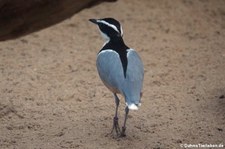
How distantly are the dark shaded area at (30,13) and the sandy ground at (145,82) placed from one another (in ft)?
3.24

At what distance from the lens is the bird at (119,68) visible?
4238 millimetres

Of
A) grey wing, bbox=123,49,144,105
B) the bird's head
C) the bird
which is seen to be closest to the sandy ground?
the bird

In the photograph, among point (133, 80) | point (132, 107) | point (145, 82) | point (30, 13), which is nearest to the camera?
point (132, 107)

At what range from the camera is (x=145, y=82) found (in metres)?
5.95

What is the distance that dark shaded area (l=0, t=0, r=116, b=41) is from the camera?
14.7ft

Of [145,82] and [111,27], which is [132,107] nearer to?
[111,27]

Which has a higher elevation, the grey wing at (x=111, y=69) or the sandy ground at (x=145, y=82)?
the grey wing at (x=111, y=69)

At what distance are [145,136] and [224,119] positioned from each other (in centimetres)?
90

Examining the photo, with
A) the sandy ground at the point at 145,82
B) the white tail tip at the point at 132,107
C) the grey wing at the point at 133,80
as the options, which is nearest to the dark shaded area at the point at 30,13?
the grey wing at the point at 133,80

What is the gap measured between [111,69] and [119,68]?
3.1 inches

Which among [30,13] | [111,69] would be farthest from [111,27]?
[30,13]

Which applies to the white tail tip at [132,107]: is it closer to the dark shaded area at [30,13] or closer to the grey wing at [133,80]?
the grey wing at [133,80]

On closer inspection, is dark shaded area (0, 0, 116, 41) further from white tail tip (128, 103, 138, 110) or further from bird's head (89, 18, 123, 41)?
white tail tip (128, 103, 138, 110)

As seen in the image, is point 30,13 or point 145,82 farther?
point 145,82
